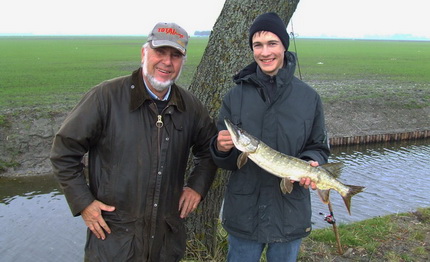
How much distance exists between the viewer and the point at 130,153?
3.62m

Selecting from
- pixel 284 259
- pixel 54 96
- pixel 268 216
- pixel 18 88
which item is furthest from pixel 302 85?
pixel 18 88

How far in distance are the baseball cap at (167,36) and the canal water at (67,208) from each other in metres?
7.49

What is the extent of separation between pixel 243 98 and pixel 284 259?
1.62 m

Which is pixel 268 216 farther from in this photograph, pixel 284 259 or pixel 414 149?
pixel 414 149

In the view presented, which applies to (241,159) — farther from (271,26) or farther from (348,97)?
(348,97)

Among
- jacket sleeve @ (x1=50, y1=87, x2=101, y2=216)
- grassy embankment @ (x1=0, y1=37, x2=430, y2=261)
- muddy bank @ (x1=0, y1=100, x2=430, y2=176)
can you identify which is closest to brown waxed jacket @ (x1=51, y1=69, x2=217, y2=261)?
jacket sleeve @ (x1=50, y1=87, x2=101, y2=216)

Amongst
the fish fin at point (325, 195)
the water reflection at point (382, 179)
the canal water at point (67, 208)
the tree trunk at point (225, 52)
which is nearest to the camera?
the fish fin at point (325, 195)

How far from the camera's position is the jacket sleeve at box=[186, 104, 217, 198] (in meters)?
4.23

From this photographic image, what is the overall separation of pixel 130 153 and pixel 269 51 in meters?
1.58

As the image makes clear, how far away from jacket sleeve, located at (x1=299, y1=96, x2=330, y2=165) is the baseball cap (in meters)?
1.42

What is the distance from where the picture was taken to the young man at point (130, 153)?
3.59 meters

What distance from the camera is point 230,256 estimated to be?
4.12 meters

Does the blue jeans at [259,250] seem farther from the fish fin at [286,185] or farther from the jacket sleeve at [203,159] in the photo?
the jacket sleeve at [203,159]

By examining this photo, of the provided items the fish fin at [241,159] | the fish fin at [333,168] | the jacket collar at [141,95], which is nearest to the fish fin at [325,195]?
the fish fin at [333,168]
